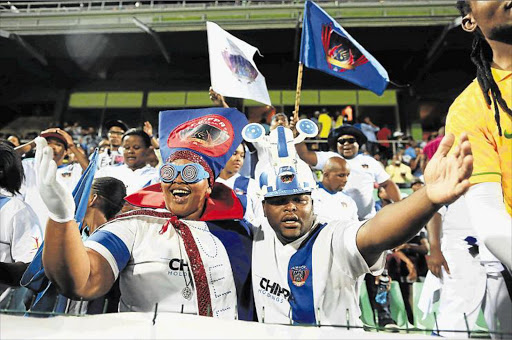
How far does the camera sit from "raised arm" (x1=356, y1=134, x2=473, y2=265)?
1.31 metres

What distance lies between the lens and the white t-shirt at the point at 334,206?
307 cm

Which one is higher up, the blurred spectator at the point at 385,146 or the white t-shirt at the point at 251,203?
the blurred spectator at the point at 385,146

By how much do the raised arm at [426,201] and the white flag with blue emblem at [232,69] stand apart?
5.59 feet

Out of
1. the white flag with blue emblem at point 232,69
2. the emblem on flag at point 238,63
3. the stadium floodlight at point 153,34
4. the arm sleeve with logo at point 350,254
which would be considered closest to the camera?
the arm sleeve with logo at point 350,254

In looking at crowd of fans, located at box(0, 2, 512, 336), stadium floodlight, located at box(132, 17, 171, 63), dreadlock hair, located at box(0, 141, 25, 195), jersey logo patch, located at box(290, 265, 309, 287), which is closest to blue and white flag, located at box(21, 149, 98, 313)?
crowd of fans, located at box(0, 2, 512, 336)

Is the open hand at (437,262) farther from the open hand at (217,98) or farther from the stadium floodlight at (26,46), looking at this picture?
the stadium floodlight at (26,46)

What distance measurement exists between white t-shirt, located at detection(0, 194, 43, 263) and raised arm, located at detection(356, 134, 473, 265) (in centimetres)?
181

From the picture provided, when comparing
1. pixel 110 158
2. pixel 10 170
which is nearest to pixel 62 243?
pixel 10 170

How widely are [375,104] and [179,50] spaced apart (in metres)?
6.55

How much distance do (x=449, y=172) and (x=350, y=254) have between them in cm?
59

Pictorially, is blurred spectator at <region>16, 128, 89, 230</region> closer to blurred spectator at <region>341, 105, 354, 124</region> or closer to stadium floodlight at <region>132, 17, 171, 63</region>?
blurred spectator at <region>341, 105, 354, 124</region>

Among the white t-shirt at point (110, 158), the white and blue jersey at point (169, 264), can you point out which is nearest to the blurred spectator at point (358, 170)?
the white and blue jersey at point (169, 264)

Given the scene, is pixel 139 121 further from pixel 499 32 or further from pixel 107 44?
pixel 499 32

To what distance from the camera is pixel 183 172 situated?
207 centimetres
